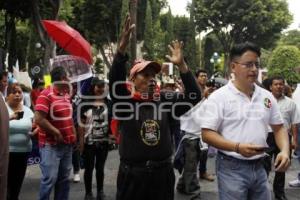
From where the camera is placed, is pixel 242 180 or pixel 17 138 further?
pixel 17 138

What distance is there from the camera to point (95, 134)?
→ 6.36 m

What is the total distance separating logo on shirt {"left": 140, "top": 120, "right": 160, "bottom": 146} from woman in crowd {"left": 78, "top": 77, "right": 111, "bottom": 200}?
2578 millimetres

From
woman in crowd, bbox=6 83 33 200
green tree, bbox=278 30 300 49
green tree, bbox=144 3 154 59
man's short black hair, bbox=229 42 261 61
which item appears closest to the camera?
man's short black hair, bbox=229 42 261 61

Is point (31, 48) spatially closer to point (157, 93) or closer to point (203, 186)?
point (203, 186)

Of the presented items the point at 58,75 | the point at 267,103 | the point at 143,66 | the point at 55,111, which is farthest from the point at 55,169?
the point at 267,103

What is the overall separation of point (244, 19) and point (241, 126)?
34.5m

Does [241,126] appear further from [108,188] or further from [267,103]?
[108,188]

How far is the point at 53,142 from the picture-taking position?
Result: 5312mm

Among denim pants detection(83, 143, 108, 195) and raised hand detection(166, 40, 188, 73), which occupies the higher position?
raised hand detection(166, 40, 188, 73)

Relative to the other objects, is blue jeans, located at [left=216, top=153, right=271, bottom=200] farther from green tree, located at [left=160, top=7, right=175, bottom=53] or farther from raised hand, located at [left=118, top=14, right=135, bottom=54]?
green tree, located at [left=160, top=7, right=175, bottom=53]

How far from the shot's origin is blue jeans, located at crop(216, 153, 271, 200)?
360 cm

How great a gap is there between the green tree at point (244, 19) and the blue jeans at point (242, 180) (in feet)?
113

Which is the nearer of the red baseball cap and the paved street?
the red baseball cap

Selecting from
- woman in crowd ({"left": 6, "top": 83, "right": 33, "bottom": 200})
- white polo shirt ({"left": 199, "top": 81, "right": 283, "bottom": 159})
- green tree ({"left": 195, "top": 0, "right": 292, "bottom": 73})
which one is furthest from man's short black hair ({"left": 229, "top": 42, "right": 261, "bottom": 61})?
green tree ({"left": 195, "top": 0, "right": 292, "bottom": 73})
